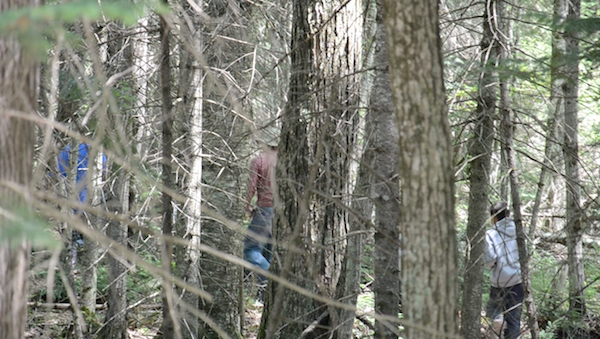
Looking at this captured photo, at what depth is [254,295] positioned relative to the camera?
9.52 m

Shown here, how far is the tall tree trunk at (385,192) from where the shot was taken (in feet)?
14.7

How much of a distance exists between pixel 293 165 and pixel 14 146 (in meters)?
3.25

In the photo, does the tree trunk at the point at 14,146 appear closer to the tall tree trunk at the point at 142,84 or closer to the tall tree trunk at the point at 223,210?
the tall tree trunk at the point at 142,84

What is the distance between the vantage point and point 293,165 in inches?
220

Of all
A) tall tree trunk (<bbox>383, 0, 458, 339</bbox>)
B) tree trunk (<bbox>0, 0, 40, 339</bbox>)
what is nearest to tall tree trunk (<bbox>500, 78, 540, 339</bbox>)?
tall tree trunk (<bbox>383, 0, 458, 339</bbox>)

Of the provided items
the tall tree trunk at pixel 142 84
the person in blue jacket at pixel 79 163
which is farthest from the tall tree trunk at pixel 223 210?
the person in blue jacket at pixel 79 163

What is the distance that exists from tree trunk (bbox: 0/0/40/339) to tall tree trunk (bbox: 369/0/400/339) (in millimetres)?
2448

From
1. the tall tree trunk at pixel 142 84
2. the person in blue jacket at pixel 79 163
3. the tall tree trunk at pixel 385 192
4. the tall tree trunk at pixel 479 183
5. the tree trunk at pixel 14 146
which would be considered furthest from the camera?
the tall tree trunk at pixel 142 84

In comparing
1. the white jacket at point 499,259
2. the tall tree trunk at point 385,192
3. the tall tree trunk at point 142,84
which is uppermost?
the tall tree trunk at point 142,84

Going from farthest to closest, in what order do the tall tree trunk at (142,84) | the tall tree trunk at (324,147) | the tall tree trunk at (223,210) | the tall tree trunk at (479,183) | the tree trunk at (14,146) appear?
the tall tree trunk at (223,210)
the tall tree trunk at (142,84)
the tall tree trunk at (324,147)
the tall tree trunk at (479,183)
the tree trunk at (14,146)

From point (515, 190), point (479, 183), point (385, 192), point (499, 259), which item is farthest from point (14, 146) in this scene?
point (499, 259)

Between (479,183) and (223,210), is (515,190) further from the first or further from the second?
(223,210)

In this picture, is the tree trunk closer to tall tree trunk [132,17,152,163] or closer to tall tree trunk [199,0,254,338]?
tall tree trunk [132,17,152,163]

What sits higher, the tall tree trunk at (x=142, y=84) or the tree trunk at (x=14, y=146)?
the tall tree trunk at (x=142, y=84)
